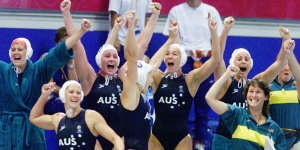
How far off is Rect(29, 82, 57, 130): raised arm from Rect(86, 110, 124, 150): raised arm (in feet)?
1.60

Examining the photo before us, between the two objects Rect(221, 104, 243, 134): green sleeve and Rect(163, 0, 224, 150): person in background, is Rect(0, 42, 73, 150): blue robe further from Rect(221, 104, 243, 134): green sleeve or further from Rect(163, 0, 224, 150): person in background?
Rect(163, 0, 224, 150): person in background

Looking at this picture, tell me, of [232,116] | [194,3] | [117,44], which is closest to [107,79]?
[232,116]

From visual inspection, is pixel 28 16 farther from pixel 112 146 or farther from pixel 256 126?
pixel 256 126

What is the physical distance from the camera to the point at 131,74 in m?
7.70

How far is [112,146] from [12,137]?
47.7 inches

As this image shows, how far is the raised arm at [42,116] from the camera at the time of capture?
25.3 feet

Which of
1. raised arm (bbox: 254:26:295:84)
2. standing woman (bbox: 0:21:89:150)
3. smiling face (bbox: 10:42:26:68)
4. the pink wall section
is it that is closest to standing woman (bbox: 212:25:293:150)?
raised arm (bbox: 254:26:295:84)

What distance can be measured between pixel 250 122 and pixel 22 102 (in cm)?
268

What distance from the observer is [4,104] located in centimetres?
832

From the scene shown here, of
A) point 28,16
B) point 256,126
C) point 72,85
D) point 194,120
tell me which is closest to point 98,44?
point 28,16

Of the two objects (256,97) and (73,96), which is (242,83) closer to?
(256,97)

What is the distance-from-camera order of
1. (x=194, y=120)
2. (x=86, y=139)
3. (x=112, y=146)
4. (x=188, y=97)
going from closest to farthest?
1. (x=86, y=139)
2. (x=112, y=146)
3. (x=188, y=97)
4. (x=194, y=120)

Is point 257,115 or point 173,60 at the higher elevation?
point 173,60

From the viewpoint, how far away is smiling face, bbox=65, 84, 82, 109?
24.9 ft
